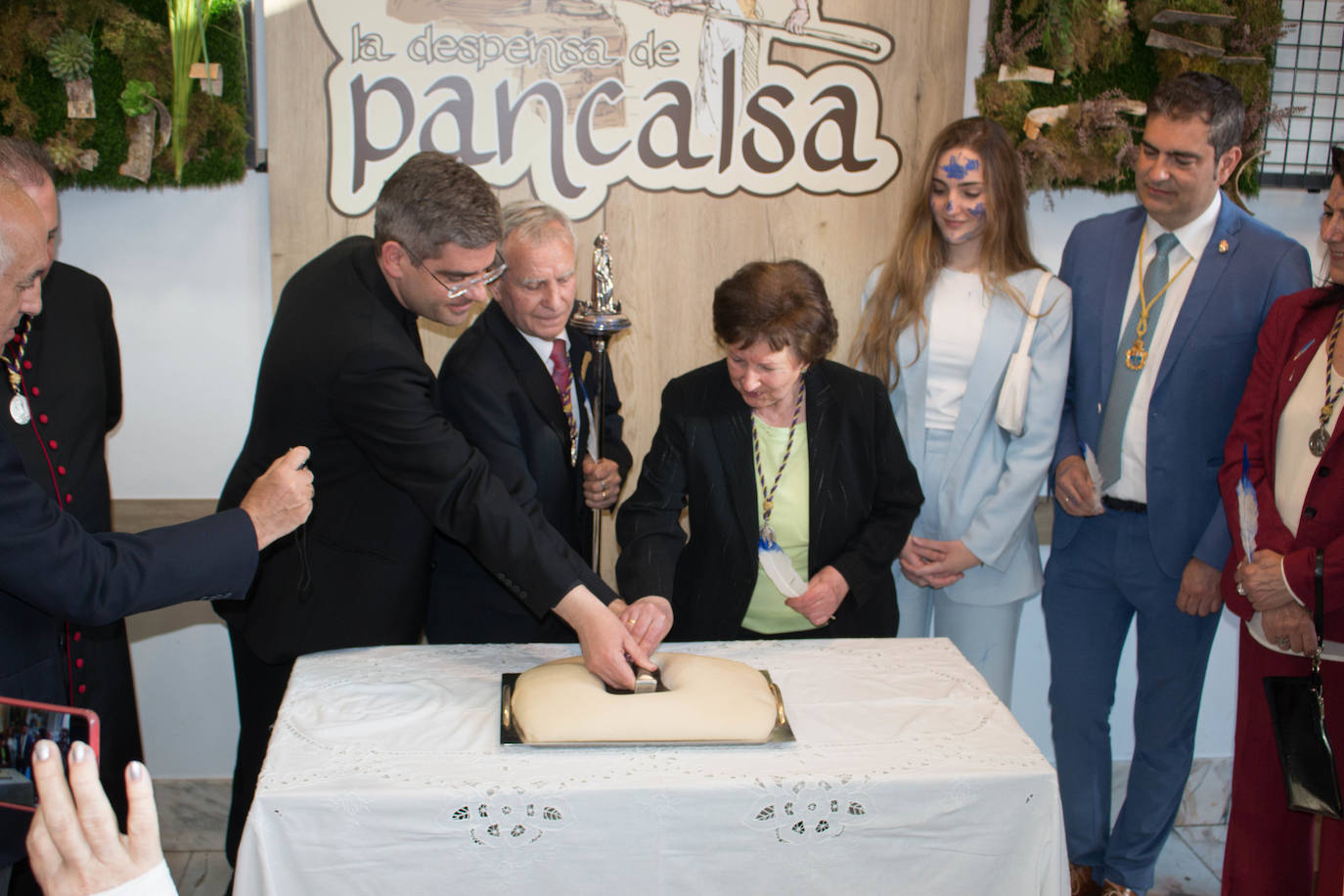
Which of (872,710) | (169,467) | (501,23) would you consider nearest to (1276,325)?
(872,710)

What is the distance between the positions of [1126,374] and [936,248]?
0.56 metres

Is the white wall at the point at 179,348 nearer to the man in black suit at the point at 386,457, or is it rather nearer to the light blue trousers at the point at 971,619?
the man in black suit at the point at 386,457

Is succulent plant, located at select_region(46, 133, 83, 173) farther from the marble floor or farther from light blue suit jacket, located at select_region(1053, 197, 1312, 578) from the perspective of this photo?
light blue suit jacket, located at select_region(1053, 197, 1312, 578)

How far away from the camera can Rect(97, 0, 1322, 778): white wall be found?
3.01 m

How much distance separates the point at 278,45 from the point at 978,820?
8.40ft

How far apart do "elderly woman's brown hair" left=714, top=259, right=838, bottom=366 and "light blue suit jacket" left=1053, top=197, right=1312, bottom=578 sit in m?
0.85

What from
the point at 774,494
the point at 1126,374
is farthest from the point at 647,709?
the point at 1126,374

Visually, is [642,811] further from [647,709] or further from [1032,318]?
[1032,318]

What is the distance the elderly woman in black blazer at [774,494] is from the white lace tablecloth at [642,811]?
1.84ft

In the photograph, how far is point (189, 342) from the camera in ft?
10.1

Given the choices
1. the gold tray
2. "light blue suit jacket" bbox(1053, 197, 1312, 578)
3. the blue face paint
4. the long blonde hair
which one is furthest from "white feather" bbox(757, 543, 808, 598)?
the blue face paint

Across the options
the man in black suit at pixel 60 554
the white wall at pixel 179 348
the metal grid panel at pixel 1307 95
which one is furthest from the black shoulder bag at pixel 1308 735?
the white wall at pixel 179 348

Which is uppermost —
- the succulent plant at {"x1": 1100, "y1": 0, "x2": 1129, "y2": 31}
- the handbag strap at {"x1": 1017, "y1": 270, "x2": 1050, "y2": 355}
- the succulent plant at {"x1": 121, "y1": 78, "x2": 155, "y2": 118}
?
the succulent plant at {"x1": 1100, "y1": 0, "x2": 1129, "y2": 31}

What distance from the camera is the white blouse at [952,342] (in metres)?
2.71
